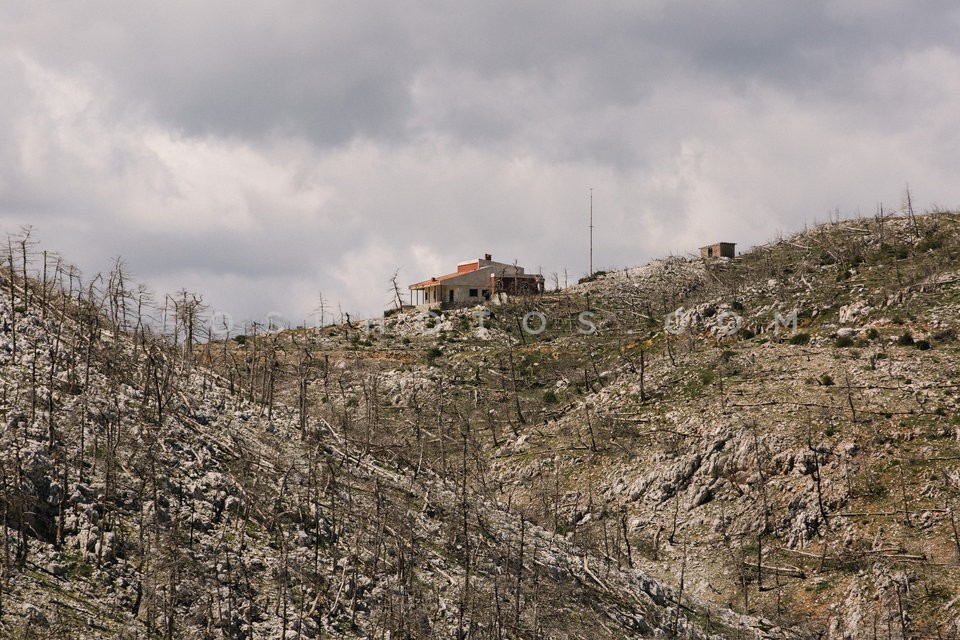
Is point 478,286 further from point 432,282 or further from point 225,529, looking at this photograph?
point 225,529

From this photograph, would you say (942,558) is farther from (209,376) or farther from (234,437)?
(209,376)

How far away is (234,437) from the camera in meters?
40.3

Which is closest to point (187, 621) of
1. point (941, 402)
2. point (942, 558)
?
point (942, 558)

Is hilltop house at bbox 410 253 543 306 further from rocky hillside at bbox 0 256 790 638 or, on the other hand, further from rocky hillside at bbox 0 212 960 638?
rocky hillside at bbox 0 256 790 638

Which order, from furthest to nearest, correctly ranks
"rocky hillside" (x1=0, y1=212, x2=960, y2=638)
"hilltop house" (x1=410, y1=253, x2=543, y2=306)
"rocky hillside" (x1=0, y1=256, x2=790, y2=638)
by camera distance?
"hilltop house" (x1=410, y1=253, x2=543, y2=306)
"rocky hillside" (x1=0, y1=212, x2=960, y2=638)
"rocky hillside" (x1=0, y1=256, x2=790, y2=638)

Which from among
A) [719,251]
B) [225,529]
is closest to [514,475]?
[225,529]

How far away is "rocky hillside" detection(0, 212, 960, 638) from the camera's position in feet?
101

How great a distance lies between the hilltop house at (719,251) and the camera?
132625 millimetres

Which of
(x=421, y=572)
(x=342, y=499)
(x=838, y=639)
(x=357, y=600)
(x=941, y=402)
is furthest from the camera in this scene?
(x=941, y=402)

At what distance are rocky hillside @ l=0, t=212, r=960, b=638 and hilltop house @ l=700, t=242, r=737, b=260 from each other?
29280mm

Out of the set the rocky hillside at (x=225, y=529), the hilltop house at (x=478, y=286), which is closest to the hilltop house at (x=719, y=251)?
the hilltop house at (x=478, y=286)

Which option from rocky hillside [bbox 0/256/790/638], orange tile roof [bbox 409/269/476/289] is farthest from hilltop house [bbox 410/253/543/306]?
rocky hillside [bbox 0/256/790/638]

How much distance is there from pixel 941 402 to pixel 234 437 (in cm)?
4603

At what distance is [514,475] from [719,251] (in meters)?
75.0
